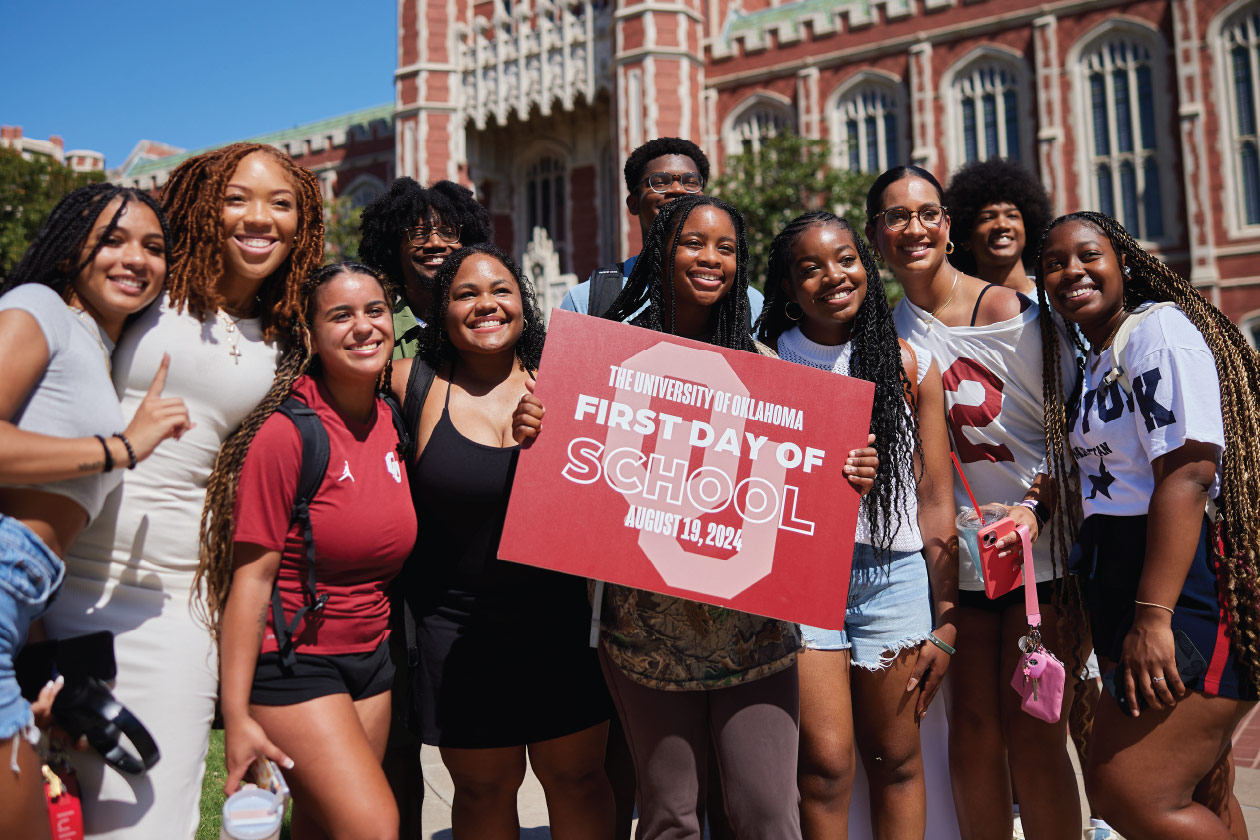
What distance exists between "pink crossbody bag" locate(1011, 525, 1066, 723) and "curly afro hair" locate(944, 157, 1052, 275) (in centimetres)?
192

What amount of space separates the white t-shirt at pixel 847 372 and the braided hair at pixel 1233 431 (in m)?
0.66

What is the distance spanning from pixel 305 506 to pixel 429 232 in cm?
176

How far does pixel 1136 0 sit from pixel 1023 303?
19628mm

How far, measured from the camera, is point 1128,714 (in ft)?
8.36

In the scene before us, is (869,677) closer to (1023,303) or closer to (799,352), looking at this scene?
(799,352)

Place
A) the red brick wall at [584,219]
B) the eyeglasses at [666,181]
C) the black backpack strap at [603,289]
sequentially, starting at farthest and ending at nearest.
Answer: the red brick wall at [584,219]
the eyeglasses at [666,181]
the black backpack strap at [603,289]

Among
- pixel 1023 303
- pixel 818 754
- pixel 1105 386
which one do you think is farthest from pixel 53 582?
pixel 1023 303

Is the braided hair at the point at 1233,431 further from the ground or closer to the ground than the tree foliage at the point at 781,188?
closer to the ground

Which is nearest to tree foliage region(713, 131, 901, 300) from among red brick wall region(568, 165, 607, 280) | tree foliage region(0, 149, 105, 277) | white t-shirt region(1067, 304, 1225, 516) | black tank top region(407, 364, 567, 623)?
red brick wall region(568, 165, 607, 280)

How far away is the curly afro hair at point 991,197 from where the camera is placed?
4.23 metres

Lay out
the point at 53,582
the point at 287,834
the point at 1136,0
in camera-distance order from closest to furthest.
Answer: the point at 53,582
the point at 287,834
the point at 1136,0

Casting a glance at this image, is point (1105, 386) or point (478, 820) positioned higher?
point (1105, 386)

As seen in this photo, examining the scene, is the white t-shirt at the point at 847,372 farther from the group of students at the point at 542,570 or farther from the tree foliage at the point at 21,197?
the tree foliage at the point at 21,197

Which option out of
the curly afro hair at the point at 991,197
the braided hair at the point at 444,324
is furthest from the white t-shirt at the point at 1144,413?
the braided hair at the point at 444,324
